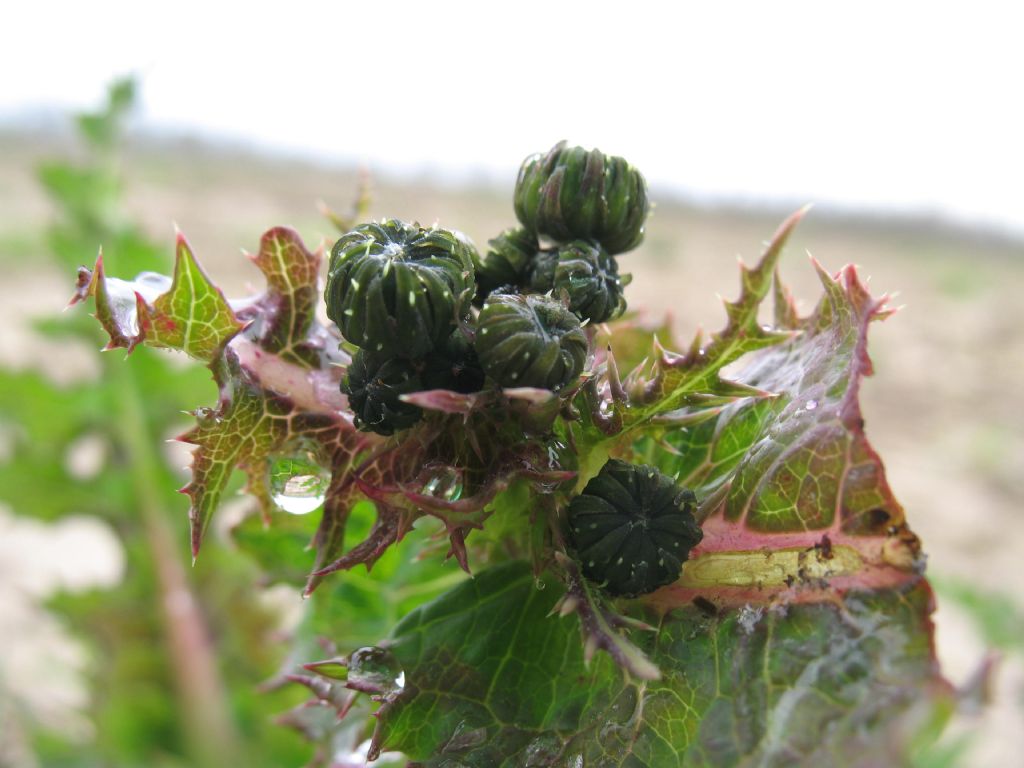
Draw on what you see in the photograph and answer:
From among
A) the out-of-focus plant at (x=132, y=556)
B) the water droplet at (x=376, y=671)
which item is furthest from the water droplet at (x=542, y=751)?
the out-of-focus plant at (x=132, y=556)

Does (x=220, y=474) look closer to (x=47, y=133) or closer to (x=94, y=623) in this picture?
(x=94, y=623)

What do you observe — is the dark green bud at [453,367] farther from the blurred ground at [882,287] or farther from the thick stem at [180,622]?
the thick stem at [180,622]

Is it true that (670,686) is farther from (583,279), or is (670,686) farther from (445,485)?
(583,279)

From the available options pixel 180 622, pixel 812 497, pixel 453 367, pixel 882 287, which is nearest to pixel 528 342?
pixel 453 367

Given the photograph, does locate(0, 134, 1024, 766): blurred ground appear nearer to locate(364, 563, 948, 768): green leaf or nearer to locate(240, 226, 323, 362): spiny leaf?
locate(364, 563, 948, 768): green leaf

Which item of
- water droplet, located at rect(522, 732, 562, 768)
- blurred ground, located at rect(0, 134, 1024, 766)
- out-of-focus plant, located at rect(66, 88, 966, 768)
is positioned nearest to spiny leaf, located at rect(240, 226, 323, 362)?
out-of-focus plant, located at rect(66, 88, 966, 768)
